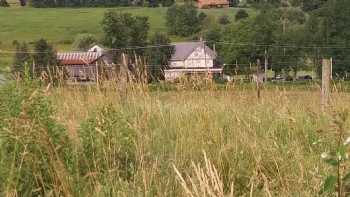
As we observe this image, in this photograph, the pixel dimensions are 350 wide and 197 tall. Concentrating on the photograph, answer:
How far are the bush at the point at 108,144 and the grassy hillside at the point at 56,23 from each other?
79.1 metres

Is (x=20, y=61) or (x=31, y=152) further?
(x=20, y=61)

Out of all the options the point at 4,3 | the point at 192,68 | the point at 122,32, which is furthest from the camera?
the point at 4,3

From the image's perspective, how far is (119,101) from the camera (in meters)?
5.77

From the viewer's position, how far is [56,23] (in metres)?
102

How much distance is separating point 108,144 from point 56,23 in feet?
332

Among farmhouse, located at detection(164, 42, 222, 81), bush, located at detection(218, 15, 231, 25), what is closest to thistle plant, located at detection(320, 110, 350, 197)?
farmhouse, located at detection(164, 42, 222, 81)

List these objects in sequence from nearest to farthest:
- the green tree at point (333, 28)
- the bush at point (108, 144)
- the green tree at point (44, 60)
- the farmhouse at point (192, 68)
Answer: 1. the bush at point (108, 144)
2. the farmhouse at point (192, 68)
3. the green tree at point (44, 60)
4. the green tree at point (333, 28)

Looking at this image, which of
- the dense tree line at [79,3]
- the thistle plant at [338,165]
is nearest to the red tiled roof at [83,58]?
the thistle plant at [338,165]

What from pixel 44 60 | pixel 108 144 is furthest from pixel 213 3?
pixel 108 144

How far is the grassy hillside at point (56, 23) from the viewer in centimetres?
9044

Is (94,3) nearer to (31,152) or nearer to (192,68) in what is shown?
(192,68)

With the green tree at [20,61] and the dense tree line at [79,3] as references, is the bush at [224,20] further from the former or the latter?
the green tree at [20,61]

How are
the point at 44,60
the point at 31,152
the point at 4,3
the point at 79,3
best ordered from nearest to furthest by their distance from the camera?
the point at 31,152 → the point at 44,60 → the point at 4,3 → the point at 79,3

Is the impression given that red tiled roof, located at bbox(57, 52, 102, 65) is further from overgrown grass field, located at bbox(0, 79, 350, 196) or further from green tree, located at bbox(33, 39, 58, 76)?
overgrown grass field, located at bbox(0, 79, 350, 196)
